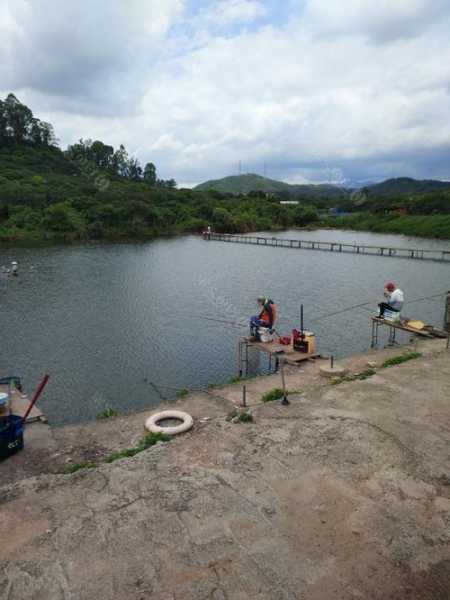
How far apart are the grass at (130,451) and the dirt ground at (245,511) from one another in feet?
1.34

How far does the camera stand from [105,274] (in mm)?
44531

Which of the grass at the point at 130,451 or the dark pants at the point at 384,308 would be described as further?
the dark pants at the point at 384,308

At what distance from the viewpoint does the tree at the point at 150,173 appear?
531 feet

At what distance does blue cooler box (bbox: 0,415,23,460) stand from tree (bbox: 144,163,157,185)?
157 meters

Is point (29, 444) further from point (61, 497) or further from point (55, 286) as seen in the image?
point (55, 286)

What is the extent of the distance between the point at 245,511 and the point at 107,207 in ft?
259

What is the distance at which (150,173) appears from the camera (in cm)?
16288

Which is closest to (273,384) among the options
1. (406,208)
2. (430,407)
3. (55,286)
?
(430,407)

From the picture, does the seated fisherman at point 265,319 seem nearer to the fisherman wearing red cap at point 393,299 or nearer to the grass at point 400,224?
the fisherman wearing red cap at point 393,299

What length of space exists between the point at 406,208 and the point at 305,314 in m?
87.8

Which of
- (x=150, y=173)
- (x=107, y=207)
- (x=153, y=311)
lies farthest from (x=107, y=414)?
(x=150, y=173)

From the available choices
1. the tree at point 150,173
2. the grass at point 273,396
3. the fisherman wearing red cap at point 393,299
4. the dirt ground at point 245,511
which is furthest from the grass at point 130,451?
the tree at point 150,173

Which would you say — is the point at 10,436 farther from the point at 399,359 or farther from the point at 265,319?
the point at 399,359

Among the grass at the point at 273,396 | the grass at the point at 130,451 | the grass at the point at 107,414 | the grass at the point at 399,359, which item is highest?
the grass at the point at 399,359
